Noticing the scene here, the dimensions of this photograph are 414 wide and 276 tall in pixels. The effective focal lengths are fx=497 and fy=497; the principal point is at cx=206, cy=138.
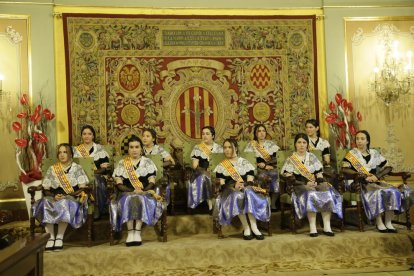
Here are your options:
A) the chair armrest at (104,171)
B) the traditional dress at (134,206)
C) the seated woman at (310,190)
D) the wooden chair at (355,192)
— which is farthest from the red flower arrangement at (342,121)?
the chair armrest at (104,171)

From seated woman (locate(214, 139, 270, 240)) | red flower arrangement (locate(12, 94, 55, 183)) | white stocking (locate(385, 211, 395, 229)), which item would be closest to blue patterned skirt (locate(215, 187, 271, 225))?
seated woman (locate(214, 139, 270, 240))

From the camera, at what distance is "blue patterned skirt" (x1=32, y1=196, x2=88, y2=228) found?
5543mm

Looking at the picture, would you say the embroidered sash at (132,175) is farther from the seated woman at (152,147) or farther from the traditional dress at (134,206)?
the seated woman at (152,147)

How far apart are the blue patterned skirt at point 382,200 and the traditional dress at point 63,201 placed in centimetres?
341

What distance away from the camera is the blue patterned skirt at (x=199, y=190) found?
6.55 meters

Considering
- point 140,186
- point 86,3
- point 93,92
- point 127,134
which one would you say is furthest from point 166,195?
point 86,3

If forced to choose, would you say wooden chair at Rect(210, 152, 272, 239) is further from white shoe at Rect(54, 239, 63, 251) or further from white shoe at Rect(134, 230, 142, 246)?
white shoe at Rect(54, 239, 63, 251)

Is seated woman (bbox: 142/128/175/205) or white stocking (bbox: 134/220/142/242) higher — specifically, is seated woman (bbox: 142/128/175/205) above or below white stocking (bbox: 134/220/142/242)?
above

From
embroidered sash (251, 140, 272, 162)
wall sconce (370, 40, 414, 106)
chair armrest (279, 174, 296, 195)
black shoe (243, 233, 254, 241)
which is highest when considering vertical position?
wall sconce (370, 40, 414, 106)

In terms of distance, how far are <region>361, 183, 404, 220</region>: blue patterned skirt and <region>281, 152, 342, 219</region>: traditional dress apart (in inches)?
15.3

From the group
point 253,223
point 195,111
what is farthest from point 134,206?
point 195,111

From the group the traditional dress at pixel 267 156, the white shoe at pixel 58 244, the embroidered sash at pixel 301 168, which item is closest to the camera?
the white shoe at pixel 58 244

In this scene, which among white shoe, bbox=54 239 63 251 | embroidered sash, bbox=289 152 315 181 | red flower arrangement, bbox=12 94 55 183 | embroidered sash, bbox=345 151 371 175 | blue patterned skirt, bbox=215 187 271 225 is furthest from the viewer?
red flower arrangement, bbox=12 94 55 183

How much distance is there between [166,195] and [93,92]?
2.16 meters
